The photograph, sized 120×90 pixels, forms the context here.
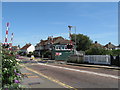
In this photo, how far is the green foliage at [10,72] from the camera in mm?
4557

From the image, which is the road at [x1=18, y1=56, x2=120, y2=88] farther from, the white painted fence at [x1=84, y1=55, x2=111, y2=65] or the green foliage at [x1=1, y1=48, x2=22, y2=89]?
the white painted fence at [x1=84, y1=55, x2=111, y2=65]

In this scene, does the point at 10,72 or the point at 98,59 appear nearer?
the point at 10,72

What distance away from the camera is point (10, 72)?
188 inches

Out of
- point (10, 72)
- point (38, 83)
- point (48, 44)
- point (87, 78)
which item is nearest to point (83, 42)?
point (48, 44)

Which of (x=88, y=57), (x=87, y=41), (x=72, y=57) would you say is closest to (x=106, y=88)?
(x=88, y=57)

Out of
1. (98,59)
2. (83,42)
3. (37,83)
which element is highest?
(83,42)

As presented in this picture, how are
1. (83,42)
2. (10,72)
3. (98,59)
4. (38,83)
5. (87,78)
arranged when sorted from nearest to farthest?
(10,72), (38,83), (87,78), (98,59), (83,42)

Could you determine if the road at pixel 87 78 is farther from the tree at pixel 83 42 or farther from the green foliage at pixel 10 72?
the tree at pixel 83 42

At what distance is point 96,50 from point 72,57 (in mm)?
5430

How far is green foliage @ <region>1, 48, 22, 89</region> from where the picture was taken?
179 inches

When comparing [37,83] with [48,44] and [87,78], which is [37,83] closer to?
[87,78]

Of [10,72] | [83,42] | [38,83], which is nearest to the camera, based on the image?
[10,72]

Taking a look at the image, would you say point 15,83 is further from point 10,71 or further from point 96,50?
point 96,50

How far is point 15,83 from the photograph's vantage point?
456 cm
